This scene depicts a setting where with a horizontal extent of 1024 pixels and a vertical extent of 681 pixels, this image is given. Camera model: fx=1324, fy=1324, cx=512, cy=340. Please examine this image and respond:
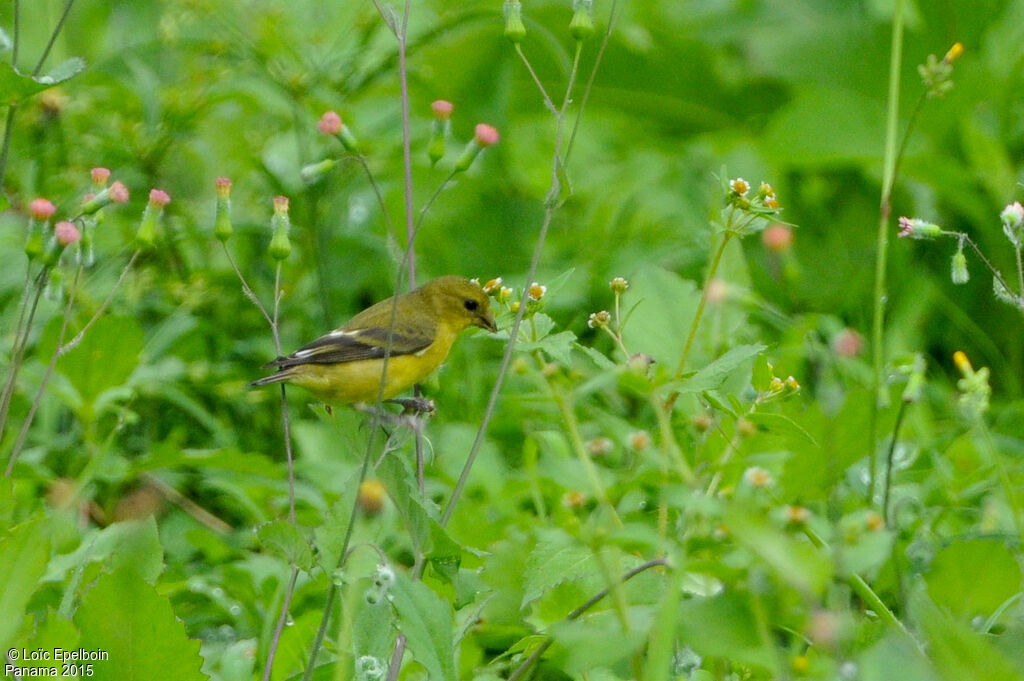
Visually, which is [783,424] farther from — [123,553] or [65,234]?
[65,234]

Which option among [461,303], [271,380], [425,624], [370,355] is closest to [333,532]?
[425,624]

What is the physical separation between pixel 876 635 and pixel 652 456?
0.73 metres

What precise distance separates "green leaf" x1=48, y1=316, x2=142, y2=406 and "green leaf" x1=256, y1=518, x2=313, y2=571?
1.56 m

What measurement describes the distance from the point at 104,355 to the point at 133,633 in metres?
1.68

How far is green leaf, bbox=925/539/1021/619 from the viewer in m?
2.26

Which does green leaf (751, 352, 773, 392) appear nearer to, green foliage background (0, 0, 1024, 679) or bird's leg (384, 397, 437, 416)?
green foliage background (0, 0, 1024, 679)

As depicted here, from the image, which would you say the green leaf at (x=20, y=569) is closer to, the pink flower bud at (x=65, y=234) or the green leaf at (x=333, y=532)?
the green leaf at (x=333, y=532)

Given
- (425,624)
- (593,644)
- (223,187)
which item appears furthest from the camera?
(223,187)

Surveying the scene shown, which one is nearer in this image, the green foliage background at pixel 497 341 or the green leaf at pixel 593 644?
the green leaf at pixel 593 644

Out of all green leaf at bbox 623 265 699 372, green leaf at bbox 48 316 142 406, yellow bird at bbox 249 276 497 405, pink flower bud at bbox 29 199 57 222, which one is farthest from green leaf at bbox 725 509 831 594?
green leaf at bbox 48 316 142 406

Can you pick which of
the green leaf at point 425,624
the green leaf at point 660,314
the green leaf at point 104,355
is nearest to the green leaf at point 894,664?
the green leaf at point 425,624

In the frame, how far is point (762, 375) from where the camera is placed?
7.42 feet

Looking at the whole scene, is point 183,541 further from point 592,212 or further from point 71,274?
point 592,212

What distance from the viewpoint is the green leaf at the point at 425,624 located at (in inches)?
71.8
